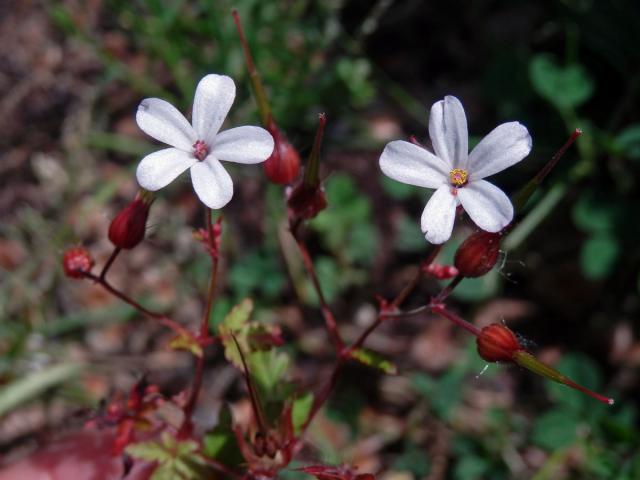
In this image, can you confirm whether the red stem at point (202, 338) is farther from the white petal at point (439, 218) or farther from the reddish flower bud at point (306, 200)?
the white petal at point (439, 218)

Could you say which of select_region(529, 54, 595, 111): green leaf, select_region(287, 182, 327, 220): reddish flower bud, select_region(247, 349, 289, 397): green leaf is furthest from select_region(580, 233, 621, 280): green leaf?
select_region(287, 182, 327, 220): reddish flower bud

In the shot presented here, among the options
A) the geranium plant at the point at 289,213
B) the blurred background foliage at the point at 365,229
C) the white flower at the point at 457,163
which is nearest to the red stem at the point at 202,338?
the geranium plant at the point at 289,213

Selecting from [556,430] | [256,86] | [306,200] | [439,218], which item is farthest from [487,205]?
[556,430]

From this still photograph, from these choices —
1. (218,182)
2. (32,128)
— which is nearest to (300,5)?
(32,128)

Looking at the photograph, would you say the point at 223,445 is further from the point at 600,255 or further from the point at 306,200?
the point at 600,255

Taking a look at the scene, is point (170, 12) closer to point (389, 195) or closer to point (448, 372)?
point (389, 195)

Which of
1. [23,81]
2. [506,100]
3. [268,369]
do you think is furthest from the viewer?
[23,81]
